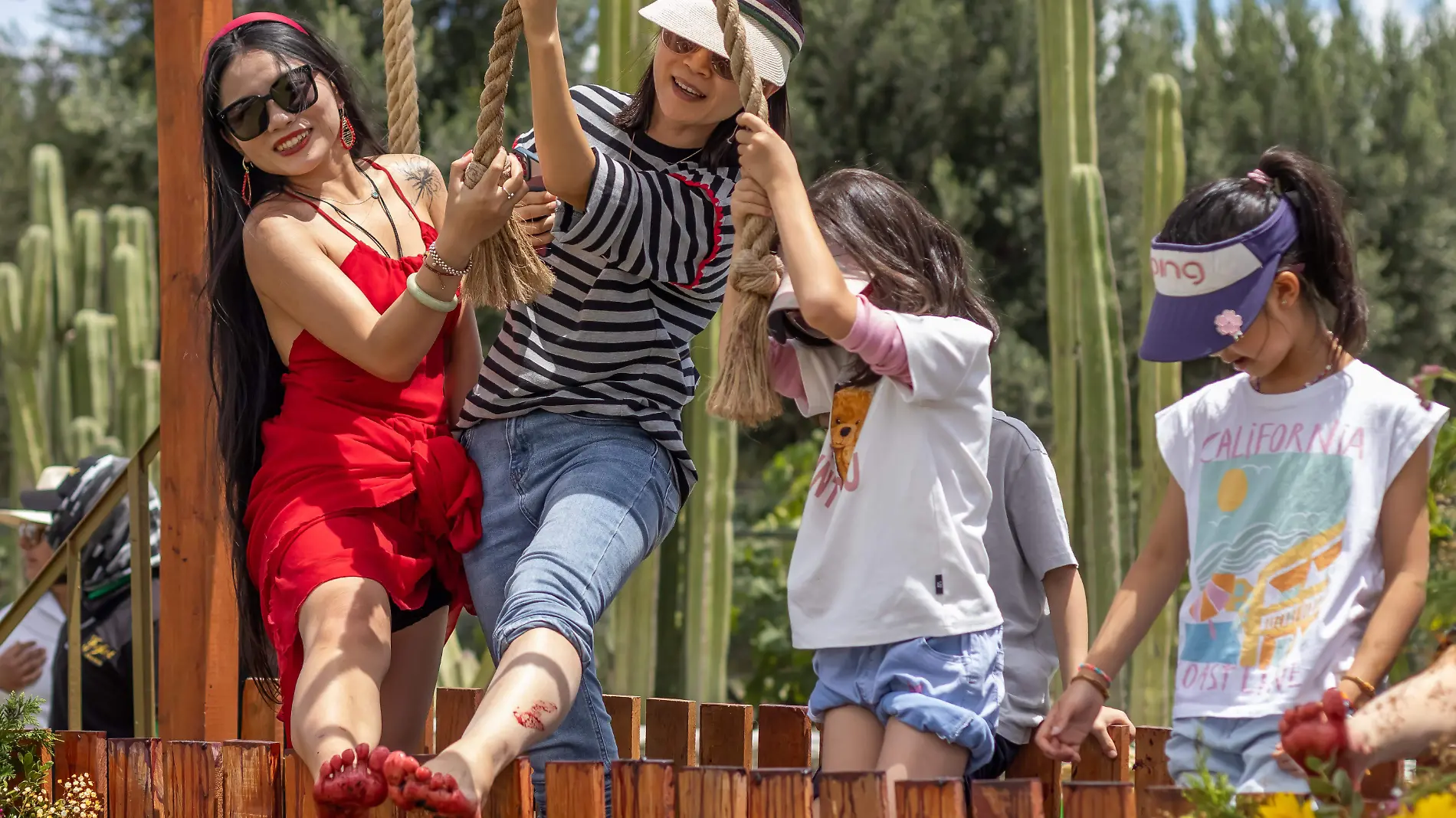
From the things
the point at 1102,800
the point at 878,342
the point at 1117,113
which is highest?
the point at 1117,113

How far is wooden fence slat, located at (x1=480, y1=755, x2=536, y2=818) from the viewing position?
2.11 meters

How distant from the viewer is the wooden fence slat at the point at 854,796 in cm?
186

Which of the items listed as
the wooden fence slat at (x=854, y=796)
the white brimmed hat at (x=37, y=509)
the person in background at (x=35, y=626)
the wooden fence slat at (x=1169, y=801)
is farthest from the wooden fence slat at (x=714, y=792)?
the white brimmed hat at (x=37, y=509)

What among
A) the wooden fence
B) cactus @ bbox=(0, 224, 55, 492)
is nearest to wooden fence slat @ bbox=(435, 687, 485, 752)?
the wooden fence

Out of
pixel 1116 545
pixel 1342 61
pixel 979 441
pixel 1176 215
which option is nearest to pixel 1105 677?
pixel 979 441

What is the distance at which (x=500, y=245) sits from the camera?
2311 mm

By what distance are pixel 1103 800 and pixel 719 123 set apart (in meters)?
1.22

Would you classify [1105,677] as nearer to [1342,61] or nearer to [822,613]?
[822,613]

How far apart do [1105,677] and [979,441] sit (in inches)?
15.2

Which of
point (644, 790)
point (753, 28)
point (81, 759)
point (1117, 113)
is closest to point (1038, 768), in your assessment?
point (644, 790)

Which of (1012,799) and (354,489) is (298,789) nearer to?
(354,489)

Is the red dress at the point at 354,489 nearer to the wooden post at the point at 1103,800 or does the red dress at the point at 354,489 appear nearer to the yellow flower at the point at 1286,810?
the wooden post at the point at 1103,800

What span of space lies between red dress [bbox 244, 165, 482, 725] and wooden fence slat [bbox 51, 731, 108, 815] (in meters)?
0.36

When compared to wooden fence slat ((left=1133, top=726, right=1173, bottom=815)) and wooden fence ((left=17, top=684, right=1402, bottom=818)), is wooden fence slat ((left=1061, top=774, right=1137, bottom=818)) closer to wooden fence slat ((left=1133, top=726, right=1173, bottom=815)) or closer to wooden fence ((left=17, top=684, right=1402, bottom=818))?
wooden fence ((left=17, top=684, right=1402, bottom=818))
